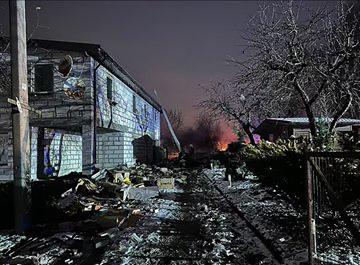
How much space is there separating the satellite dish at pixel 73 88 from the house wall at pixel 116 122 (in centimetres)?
78

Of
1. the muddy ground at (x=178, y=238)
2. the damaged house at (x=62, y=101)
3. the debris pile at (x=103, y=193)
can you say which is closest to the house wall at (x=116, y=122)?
the damaged house at (x=62, y=101)

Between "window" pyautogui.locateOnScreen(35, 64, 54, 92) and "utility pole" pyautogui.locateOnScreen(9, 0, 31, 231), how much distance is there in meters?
6.64

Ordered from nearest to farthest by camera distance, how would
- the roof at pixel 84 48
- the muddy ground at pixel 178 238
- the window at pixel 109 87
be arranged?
the muddy ground at pixel 178 238, the roof at pixel 84 48, the window at pixel 109 87

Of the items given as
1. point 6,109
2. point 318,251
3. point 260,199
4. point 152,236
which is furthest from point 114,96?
point 318,251

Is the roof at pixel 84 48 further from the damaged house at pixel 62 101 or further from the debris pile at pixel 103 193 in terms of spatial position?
the debris pile at pixel 103 193

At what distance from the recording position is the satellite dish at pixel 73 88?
41.3 feet

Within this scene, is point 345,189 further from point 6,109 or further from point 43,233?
point 6,109

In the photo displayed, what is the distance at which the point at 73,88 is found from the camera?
12.6 metres

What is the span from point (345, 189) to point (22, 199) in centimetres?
611

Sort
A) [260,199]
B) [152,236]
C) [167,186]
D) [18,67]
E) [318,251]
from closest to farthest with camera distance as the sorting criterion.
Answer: [318,251]
[152,236]
[18,67]
[260,199]
[167,186]

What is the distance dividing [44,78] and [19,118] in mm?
7187

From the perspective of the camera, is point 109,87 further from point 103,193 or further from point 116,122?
point 103,193

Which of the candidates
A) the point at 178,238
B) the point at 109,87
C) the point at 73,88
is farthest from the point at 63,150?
the point at 178,238

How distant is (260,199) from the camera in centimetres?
929
